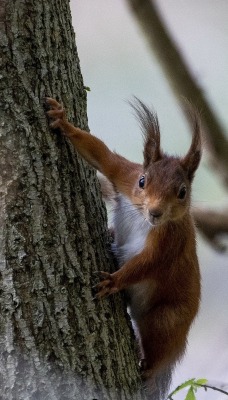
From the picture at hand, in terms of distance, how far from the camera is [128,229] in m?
2.75

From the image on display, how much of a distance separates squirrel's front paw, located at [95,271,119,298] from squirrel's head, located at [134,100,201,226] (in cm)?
30

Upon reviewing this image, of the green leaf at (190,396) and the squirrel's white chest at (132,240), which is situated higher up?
the squirrel's white chest at (132,240)

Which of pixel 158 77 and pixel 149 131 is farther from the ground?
pixel 158 77

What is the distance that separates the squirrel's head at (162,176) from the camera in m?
2.58

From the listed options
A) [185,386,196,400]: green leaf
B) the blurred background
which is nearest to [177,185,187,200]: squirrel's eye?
[185,386,196,400]: green leaf

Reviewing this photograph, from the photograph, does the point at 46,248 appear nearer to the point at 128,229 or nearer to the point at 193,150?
the point at 128,229

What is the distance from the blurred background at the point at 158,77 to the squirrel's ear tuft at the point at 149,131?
102 cm

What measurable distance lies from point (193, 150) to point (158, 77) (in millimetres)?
A: 1185

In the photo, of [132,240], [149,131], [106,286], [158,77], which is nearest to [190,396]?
[106,286]

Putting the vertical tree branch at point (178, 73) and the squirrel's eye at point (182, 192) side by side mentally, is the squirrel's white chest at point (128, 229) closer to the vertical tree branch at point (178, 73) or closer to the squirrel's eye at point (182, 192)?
the squirrel's eye at point (182, 192)

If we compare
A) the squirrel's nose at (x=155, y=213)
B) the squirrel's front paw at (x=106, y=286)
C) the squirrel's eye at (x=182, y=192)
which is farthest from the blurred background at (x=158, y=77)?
the squirrel's front paw at (x=106, y=286)

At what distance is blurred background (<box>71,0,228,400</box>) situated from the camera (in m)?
3.92

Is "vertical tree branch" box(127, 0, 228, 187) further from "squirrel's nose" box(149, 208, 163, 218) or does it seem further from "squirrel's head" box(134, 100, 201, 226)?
"squirrel's nose" box(149, 208, 163, 218)

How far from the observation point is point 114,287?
2.31 m
